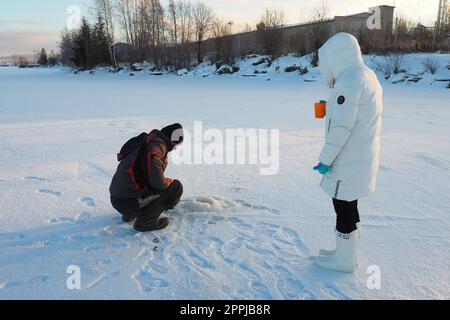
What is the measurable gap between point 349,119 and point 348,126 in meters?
0.04

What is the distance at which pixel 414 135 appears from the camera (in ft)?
22.0

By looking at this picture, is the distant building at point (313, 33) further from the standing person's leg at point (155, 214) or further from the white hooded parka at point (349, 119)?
the white hooded parka at point (349, 119)

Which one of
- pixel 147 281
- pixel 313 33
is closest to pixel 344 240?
pixel 147 281

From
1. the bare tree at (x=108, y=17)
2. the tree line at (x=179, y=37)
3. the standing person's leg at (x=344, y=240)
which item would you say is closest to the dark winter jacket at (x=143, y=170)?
the standing person's leg at (x=344, y=240)

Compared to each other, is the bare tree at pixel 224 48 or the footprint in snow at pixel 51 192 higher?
the bare tree at pixel 224 48

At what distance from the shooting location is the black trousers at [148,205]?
307 centimetres

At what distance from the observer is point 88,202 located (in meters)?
3.80

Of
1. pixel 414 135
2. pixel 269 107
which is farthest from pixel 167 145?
pixel 269 107

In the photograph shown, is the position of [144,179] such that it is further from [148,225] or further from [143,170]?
[148,225]

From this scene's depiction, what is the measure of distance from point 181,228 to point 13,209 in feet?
5.70

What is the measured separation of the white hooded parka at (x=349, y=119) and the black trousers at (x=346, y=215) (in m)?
0.11

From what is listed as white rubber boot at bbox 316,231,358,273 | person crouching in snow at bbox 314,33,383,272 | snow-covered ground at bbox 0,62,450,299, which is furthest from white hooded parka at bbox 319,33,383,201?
snow-covered ground at bbox 0,62,450,299

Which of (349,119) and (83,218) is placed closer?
(349,119)

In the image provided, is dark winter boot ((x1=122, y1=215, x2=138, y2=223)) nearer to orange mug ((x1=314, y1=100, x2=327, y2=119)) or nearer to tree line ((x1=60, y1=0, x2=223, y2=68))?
orange mug ((x1=314, y1=100, x2=327, y2=119))
